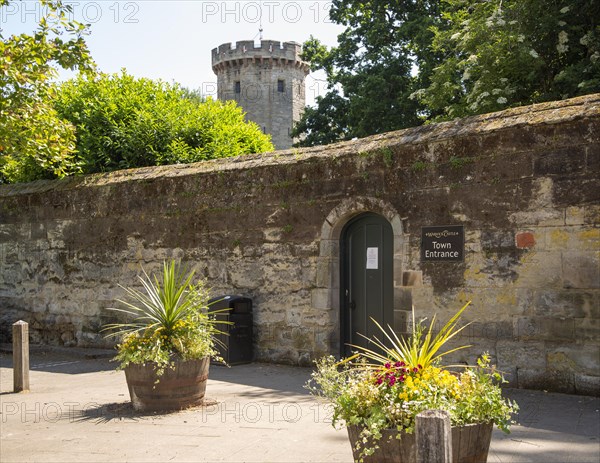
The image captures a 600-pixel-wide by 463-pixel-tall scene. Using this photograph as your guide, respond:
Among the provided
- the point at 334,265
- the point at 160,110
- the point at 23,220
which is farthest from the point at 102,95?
the point at 334,265

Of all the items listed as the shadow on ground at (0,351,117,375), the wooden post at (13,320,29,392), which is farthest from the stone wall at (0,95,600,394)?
the wooden post at (13,320,29,392)

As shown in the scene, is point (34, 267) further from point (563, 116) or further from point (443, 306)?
point (563, 116)

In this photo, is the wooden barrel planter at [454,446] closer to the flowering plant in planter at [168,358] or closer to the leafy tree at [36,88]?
the flowering plant in planter at [168,358]

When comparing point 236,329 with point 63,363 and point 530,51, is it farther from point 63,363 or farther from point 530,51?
point 530,51

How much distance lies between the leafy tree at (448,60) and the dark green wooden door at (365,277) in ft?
18.4

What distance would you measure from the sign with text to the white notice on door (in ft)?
2.91

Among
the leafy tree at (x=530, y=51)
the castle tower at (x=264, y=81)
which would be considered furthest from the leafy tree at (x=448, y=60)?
the castle tower at (x=264, y=81)

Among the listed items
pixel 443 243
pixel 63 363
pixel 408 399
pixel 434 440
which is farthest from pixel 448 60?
pixel 434 440

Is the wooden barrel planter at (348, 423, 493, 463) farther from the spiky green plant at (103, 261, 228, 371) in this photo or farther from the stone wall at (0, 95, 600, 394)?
the stone wall at (0, 95, 600, 394)

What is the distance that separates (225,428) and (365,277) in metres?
3.45

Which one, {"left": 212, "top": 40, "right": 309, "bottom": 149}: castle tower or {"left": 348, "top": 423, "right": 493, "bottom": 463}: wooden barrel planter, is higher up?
{"left": 212, "top": 40, "right": 309, "bottom": 149}: castle tower

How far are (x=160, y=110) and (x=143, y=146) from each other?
912 mm

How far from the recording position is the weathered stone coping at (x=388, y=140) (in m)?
7.13

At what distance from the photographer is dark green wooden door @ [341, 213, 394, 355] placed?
8688 millimetres
